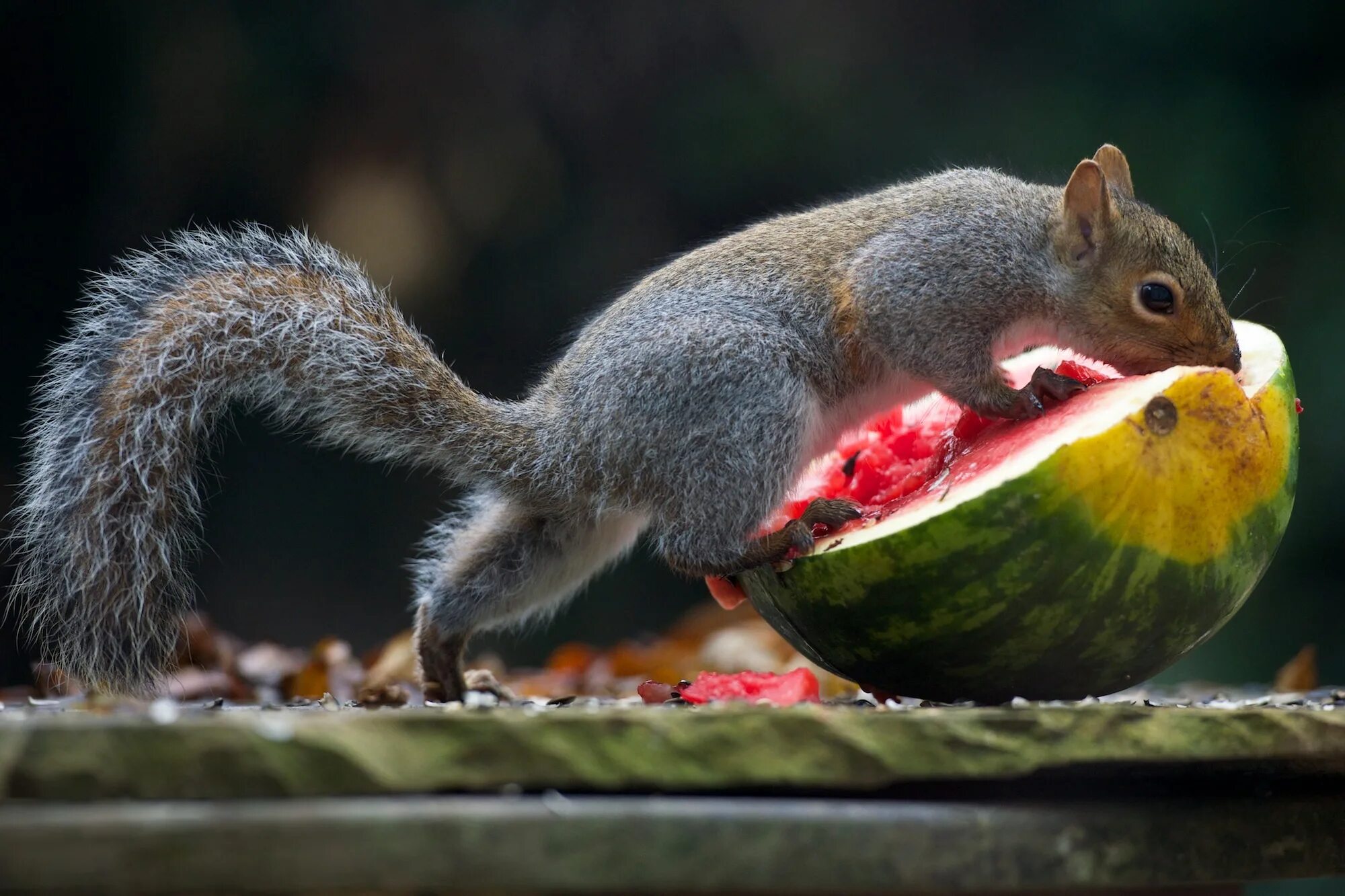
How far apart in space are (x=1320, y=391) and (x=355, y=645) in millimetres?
2962

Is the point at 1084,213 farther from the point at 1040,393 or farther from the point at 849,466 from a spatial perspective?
the point at 849,466

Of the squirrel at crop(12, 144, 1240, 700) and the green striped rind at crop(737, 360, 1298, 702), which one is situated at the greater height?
the squirrel at crop(12, 144, 1240, 700)

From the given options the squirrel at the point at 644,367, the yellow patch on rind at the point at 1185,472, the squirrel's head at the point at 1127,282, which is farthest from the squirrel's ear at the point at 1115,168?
the yellow patch on rind at the point at 1185,472

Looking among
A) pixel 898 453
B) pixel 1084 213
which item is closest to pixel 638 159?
pixel 898 453

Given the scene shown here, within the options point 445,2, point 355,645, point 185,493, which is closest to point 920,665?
point 185,493

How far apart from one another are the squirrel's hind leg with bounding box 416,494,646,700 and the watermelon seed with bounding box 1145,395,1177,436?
924mm

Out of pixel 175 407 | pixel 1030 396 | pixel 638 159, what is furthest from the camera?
pixel 638 159

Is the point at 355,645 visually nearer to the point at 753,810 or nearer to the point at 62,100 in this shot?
the point at 62,100

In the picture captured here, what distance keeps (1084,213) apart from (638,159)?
194 cm

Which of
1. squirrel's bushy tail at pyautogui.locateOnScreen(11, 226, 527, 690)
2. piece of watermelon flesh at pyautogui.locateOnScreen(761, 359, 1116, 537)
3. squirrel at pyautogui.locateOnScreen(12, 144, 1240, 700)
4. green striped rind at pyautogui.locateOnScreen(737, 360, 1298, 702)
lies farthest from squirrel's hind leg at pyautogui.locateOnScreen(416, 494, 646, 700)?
green striped rind at pyautogui.locateOnScreen(737, 360, 1298, 702)

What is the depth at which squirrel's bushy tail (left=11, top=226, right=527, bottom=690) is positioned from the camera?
1.62 meters

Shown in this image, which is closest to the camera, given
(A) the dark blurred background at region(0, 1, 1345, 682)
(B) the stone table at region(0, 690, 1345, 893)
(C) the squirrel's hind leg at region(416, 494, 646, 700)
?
(B) the stone table at region(0, 690, 1345, 893)

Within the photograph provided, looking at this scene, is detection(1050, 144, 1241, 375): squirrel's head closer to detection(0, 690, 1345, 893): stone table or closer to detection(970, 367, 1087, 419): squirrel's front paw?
detection(970, 367, 1087, 419): squirrel's front paw

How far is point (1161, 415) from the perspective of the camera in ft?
5.15
